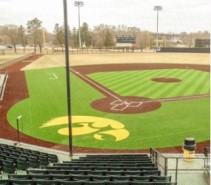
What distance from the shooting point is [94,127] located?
21422 millimetres

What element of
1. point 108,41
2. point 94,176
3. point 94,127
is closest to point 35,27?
point 108,41

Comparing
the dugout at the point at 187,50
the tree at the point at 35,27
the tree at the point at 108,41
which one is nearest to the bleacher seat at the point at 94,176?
the dugout at the point at 187,50

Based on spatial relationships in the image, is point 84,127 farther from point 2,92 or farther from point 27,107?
point 2,92

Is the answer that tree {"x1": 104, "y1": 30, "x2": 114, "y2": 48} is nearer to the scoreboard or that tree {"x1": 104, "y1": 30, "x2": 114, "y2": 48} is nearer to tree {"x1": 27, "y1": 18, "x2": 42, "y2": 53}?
the scoreboard

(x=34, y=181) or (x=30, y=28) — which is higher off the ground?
(x=30, y=28)

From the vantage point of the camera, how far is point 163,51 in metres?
103

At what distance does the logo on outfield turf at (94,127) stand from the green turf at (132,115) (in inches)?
14.6

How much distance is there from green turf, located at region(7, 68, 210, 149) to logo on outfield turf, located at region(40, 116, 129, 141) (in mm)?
370

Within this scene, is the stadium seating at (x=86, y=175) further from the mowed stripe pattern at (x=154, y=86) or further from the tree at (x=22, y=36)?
the tree at (x=22, y=36)

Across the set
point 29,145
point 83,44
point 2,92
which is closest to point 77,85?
point 2,92

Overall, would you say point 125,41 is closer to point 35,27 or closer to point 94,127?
point 35,27

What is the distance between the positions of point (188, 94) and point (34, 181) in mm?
25766

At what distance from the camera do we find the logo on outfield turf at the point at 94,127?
20078mm

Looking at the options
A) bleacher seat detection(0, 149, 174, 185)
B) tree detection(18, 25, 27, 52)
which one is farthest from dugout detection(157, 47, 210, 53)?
bleacher seat detection(0, 149, 174, 185)
